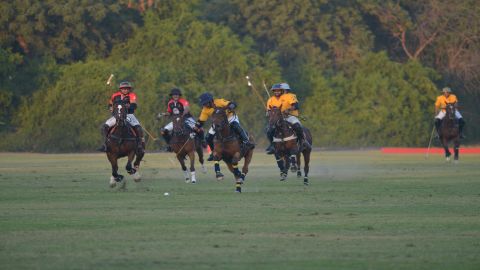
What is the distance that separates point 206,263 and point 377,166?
24498 millimetres

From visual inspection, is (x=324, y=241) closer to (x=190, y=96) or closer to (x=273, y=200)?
(x=273, y=200)

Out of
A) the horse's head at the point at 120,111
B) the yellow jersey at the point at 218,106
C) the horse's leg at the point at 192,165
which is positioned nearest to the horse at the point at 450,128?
the horse's leg at the point at 192,165

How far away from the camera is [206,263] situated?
11.7 metres

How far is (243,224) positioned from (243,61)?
43459 millimetres

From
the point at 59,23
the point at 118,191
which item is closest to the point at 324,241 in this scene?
the point at 118,191

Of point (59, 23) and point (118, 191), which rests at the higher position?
point (59, 23)

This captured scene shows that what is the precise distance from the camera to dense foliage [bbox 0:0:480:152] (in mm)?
55094

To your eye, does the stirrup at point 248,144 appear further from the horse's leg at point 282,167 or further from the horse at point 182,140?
the horse at point 182,140

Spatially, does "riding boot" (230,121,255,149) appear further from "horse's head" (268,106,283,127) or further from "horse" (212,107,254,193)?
"horse's head" (268,106,283,127)

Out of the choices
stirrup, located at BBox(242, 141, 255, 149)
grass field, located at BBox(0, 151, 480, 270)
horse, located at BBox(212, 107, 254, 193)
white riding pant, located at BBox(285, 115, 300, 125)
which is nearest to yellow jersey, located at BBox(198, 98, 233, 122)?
horse, located at BBox(212, 107, 254, 193)

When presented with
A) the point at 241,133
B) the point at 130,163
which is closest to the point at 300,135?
the point at 241,133

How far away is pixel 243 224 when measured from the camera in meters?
15.7

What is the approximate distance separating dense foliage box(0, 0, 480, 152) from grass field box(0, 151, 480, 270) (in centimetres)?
2771

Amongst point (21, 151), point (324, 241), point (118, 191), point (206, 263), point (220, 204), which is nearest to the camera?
point (206, 263)
